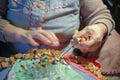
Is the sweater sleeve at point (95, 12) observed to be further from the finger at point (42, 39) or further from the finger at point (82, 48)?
the finger at point (42, 39)

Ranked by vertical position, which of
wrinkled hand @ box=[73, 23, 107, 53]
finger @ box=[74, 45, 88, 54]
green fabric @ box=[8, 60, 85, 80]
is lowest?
green fabric @ box=[8, 60, 85, 80]

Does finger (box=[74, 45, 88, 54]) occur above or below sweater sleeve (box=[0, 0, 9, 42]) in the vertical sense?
below

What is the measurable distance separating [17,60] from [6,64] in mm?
42

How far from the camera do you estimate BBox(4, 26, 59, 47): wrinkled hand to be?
2.88 feet

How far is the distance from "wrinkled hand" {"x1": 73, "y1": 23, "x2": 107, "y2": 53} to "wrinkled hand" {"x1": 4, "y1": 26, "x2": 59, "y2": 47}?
9cm

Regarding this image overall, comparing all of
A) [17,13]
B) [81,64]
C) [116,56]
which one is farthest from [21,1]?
[116,56]

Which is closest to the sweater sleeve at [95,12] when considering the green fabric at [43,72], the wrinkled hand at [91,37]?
the wrinkled hand at [91,37]

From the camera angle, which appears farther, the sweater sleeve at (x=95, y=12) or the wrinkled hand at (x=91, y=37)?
the sweater sleeve at (x=95, y=12)

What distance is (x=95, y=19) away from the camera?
1.08 m

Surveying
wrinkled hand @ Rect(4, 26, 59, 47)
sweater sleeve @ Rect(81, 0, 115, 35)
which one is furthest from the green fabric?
sweater sleeve @ Rect(81, 0, 115, 35)

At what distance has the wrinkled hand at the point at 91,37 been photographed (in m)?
0.94

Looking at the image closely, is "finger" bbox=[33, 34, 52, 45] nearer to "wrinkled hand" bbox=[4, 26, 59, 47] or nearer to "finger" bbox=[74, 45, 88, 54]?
"wrinkled hand" bbox=[4, 26, 59, 47]

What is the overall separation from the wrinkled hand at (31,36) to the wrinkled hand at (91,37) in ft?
0.30

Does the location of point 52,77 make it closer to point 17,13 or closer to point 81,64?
point 81,64
